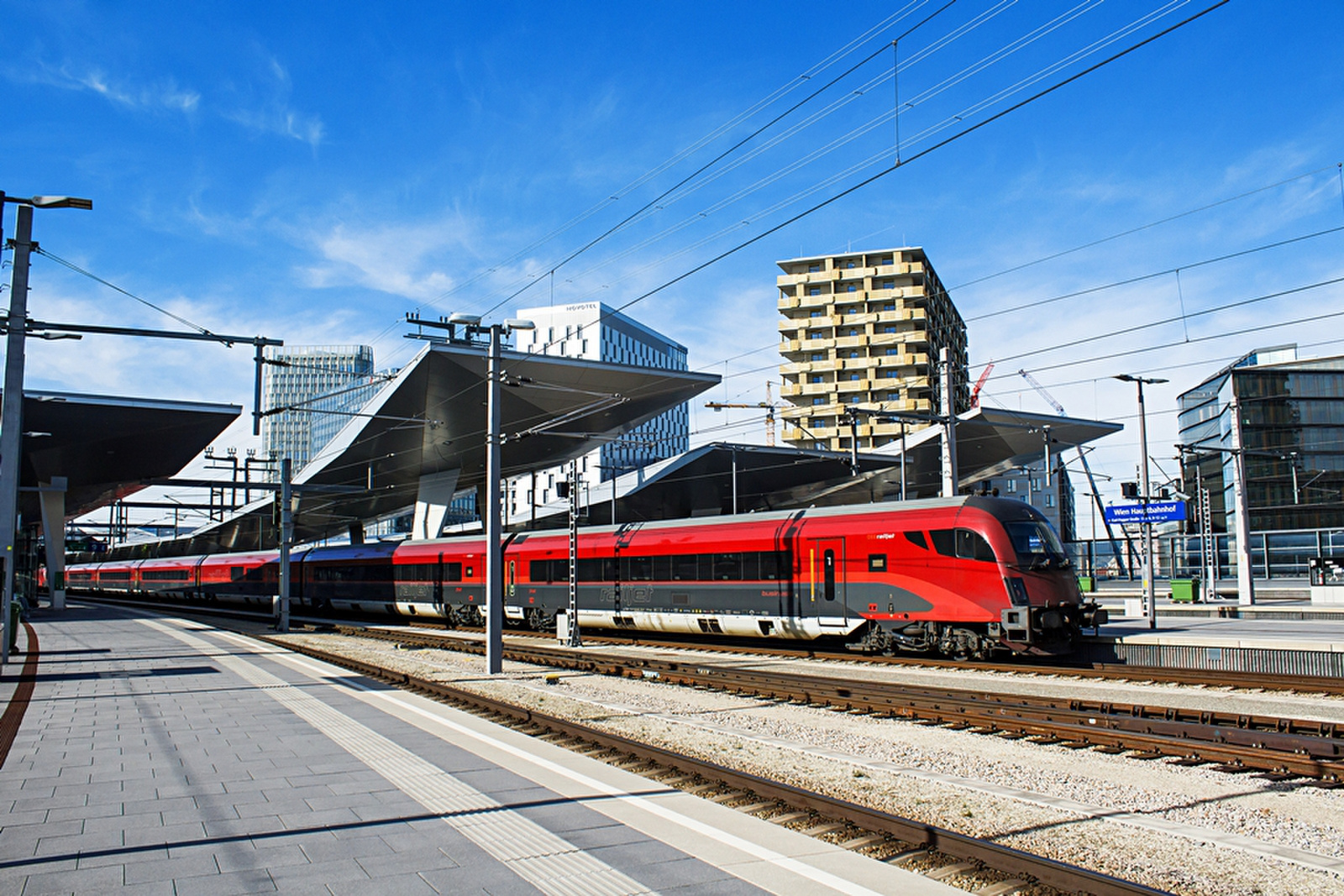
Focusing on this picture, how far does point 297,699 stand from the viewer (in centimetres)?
1383

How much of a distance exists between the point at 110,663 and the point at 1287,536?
58613 millimetres

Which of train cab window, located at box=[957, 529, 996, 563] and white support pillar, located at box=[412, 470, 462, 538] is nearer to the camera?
train cab window, located at box=[957, 529, 996, 563]

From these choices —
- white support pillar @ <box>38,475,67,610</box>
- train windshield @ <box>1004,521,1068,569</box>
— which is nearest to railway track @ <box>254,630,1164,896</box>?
train windshield @ <box>1004,521,1068,569</box>

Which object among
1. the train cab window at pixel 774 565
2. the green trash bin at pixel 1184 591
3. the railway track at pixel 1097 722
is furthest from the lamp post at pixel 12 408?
the green trash bin at pixel 1184 591

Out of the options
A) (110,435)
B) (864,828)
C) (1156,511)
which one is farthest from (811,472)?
(864,828)

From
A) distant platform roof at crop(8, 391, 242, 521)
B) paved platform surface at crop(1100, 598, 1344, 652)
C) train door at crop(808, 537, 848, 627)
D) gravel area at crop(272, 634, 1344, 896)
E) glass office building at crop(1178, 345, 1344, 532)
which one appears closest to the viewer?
gravel area at crop(272, 634, 1344, 896)

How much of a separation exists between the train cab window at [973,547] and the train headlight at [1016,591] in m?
0.48

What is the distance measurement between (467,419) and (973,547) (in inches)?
1274

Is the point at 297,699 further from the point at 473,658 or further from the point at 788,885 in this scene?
the point at 788,885

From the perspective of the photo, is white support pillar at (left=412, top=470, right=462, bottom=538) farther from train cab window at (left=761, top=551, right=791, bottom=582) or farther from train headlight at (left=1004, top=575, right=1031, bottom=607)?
train headlight at (left=1004, top=575, right=1031, bottom=607)

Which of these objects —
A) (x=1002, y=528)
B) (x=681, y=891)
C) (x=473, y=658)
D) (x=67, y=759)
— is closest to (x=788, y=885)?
(x=681, y=891)

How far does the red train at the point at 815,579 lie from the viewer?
17.7 meters

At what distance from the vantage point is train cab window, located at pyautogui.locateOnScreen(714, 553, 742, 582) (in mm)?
22781

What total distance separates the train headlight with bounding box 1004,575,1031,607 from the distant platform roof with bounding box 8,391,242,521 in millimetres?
32372
